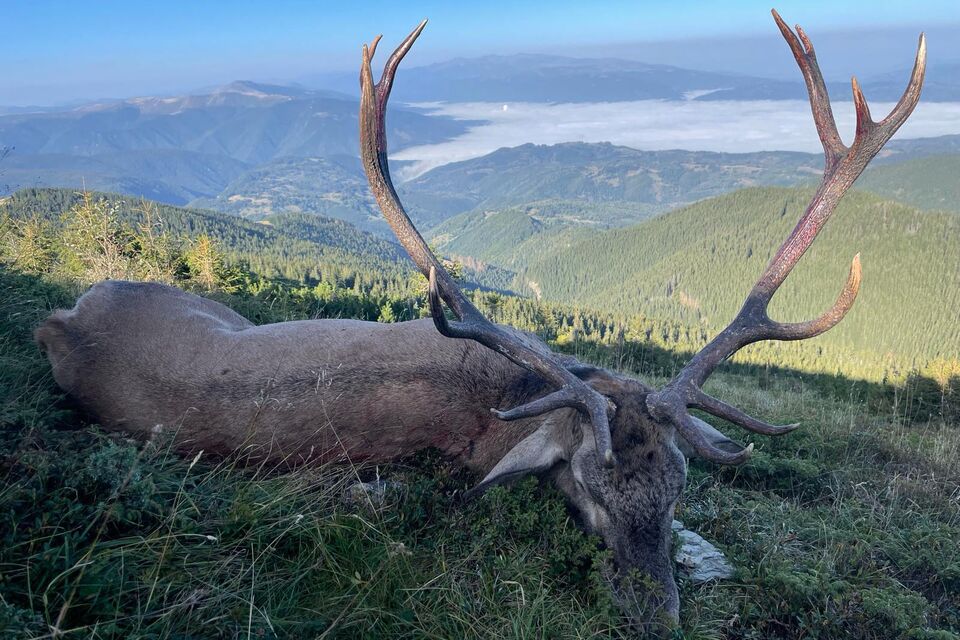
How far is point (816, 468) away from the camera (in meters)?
6.94

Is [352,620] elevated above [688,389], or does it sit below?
below

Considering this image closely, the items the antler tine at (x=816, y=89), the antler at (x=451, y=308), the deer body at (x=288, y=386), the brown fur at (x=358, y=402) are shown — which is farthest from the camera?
the antler tine at (x=816, y=89)

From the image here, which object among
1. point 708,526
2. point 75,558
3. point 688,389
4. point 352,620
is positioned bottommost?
point 708,526

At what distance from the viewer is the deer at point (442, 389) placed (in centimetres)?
462

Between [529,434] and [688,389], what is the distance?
1.40m

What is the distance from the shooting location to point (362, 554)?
13.5ft

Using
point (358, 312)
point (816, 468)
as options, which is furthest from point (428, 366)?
point (358, 312)

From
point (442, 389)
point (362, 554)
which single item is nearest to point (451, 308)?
point (442, 389)

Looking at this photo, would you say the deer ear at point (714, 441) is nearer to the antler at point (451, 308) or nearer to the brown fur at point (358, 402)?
the brown fur at point (358, 402)

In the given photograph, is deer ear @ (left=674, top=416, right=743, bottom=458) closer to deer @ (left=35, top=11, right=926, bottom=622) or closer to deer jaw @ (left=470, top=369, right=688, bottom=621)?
deer @ (left=35, top=11, right=926, bottom=622)

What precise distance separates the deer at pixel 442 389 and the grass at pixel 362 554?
25 centimetres

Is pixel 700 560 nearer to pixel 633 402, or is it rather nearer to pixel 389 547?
pixel 633 402

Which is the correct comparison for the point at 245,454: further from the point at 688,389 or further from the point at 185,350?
the point at 688,389

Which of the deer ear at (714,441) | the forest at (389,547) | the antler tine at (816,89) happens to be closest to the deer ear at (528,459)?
the forest at (389,547)
